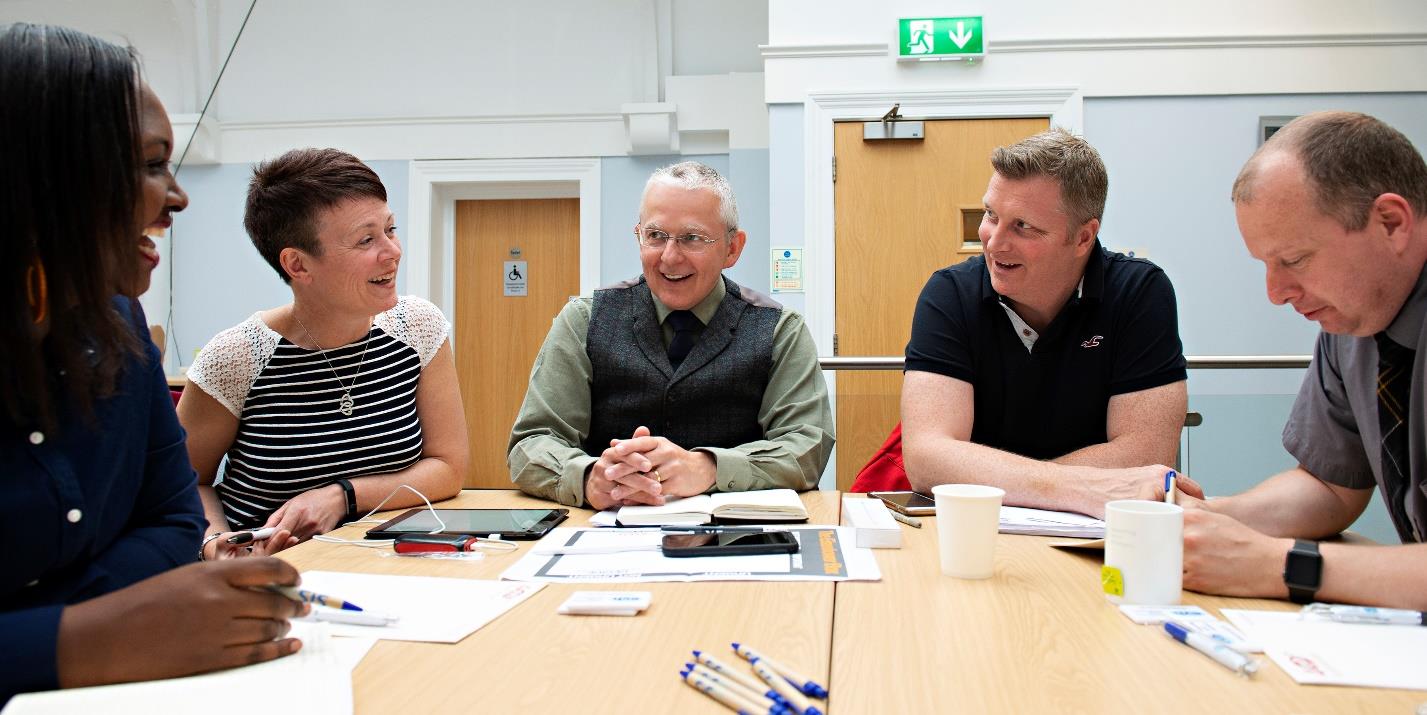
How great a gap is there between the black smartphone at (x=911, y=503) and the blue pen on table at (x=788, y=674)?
731mm

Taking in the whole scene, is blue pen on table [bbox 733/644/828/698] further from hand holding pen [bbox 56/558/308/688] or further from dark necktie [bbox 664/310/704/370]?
dark necktie [bbox 664/310/704/370]

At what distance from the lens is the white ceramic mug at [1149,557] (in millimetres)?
997

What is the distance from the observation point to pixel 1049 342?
6.06ft

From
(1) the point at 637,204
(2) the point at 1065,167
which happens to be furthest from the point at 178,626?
(1) the point at 637,204

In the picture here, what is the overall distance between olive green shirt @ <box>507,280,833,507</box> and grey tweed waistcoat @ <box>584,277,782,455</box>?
26 mm

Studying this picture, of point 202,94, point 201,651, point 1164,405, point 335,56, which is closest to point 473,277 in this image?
point 335,56

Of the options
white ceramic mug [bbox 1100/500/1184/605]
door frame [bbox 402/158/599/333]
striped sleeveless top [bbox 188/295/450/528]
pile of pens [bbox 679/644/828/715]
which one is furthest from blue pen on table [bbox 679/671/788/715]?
door frame [bbox 402/158/599/333]

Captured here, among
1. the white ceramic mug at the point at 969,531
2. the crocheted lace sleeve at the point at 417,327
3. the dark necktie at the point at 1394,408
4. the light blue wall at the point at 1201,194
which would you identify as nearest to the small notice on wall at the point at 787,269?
the light blue wall at the point at 1201,194

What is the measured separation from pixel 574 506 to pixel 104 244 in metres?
0.96

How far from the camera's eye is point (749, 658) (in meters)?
0.82

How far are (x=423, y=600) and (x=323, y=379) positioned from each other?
2.81ft

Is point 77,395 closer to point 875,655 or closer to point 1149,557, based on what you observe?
point 875,655

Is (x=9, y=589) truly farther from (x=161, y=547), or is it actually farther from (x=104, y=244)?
(x=104, y=244)

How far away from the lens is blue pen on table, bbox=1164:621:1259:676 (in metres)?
0.79
